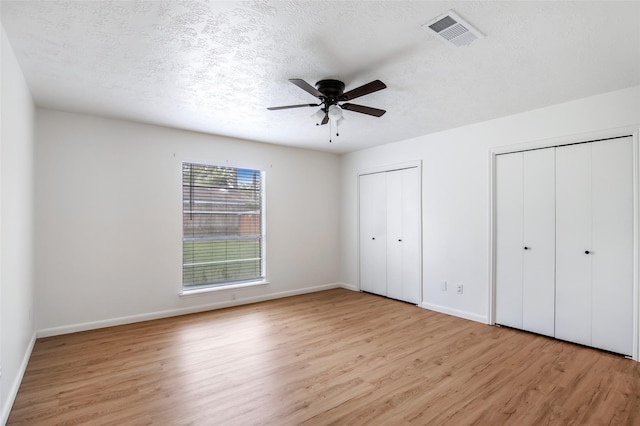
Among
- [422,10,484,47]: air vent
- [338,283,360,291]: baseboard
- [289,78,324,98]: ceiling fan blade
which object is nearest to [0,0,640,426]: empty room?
[422,10,484,47]: air vent

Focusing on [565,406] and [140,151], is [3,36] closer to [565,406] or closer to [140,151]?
[140,151]

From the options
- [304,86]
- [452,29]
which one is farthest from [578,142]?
[304,86]

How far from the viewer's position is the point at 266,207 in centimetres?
536

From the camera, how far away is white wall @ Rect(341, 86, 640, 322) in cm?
349

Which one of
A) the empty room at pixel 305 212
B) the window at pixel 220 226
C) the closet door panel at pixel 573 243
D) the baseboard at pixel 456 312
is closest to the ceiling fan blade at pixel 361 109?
the empty room at pixel 305 212

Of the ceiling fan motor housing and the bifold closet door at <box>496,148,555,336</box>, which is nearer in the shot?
the ceiling fan motor housing

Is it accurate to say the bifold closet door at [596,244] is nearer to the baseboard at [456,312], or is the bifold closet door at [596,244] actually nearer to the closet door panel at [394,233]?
the baseboard at [456,312]

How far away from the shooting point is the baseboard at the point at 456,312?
416 cm

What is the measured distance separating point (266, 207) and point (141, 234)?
1872mm

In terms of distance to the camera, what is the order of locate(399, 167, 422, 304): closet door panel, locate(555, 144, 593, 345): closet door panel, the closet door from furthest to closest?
the closet door
locate(399, 167, 422, 304): closet door panel
locate(555, 144, 593, 345): closet door panel

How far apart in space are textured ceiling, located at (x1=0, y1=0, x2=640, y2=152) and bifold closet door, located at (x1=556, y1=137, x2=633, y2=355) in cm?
71

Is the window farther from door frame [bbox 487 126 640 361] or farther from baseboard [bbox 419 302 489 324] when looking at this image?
door frame [bbox 487 126 640 361]

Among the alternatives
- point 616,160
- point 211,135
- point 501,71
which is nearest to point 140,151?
point 211,135

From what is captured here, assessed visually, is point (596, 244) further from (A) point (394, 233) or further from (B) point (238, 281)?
(B) point (238, 281)
